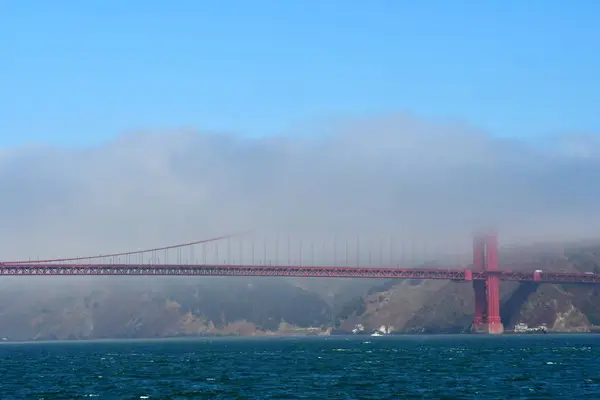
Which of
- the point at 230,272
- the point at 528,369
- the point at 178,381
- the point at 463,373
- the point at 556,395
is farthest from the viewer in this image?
the point at 230,272

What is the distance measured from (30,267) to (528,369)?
11461 centimetres

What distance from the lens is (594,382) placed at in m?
75.7

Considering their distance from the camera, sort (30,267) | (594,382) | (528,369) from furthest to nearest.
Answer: (30,267), (528,369), (594,382)

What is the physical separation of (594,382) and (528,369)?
18.0 metres

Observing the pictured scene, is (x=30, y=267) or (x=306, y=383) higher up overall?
(x=30, y=267)

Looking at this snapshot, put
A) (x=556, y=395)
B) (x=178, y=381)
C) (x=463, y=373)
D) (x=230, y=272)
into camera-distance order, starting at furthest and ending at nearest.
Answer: (x=230, y=272) → (x=463, y=373) → (x=178, y=381) → (x=556, y=395)

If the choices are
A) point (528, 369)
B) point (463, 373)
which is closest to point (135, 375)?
point (463, 373)

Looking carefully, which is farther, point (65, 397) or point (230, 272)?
point (230, 272)

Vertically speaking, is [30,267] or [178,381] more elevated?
[30,267]

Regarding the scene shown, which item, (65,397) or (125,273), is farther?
(125,273)

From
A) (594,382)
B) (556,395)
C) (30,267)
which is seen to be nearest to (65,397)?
(556,395)

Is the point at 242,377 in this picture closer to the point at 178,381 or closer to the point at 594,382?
the point at 178,381

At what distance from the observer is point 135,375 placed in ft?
303

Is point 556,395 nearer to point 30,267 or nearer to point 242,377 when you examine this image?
point 242,377
